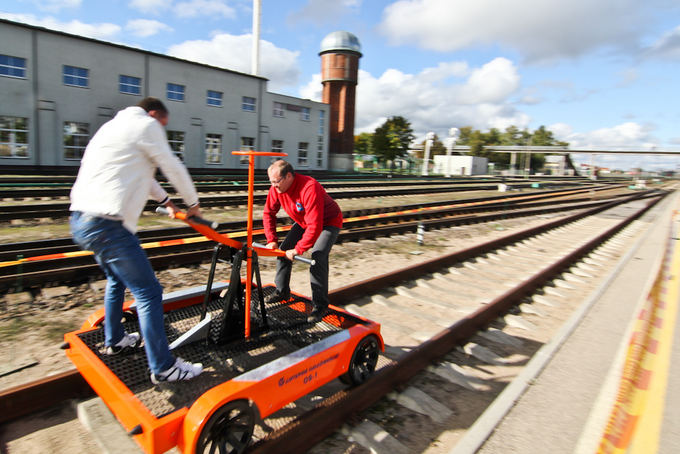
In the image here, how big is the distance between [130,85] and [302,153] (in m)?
18.6

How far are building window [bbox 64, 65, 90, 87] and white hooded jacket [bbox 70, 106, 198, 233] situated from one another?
98.0ft

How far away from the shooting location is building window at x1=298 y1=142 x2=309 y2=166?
144ft

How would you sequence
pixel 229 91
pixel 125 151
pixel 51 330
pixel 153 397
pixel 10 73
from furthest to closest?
1. pixel 229 91
2. pixel 10 73
3. pixel 51 330
4. pixel 153 397
5. pixel 125 151

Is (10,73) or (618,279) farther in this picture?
(10,73)

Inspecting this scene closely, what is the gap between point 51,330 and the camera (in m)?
4.27

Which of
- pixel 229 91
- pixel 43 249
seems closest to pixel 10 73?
pixel 229 91

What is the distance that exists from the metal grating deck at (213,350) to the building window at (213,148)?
105 ft

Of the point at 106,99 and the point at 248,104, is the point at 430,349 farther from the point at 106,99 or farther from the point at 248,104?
the point at 248,104

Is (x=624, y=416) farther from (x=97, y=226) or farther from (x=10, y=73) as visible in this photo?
(x=10, y=73)

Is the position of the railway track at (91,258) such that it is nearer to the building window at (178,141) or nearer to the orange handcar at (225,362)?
the orange handcar at (225,362)

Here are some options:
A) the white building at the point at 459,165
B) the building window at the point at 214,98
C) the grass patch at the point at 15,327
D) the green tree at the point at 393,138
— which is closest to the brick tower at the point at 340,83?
the green tree at the point at 393,138

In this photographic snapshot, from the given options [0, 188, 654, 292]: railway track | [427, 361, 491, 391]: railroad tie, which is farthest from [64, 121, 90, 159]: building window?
[427, 361, 491, 391]: railroad tie

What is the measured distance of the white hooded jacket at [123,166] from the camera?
2.44 m

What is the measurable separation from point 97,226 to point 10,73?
2919 centimetres
